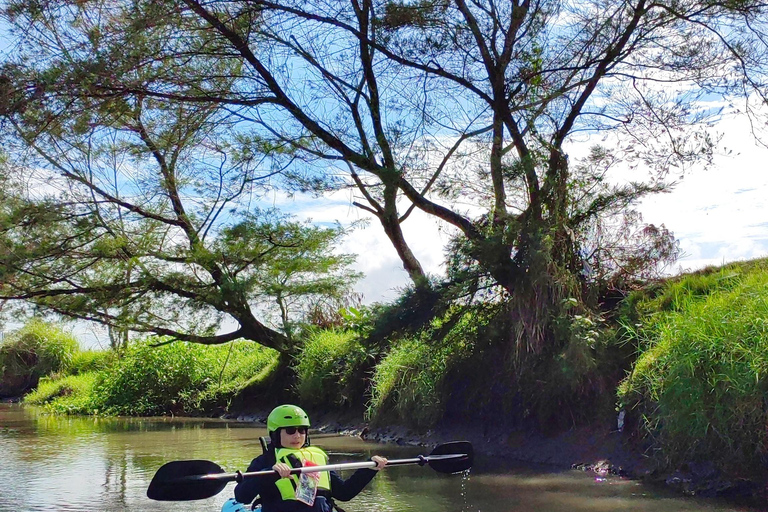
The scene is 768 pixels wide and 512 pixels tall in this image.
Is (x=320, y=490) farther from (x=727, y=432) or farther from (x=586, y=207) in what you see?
(x=586, y=207)

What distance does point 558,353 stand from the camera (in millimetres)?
8828

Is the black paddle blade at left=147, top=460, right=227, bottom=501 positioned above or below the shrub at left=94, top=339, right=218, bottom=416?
below

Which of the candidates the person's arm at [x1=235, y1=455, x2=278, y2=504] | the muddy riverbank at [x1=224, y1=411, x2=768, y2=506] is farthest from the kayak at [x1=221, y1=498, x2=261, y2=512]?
the muddy riverbank at [x1=224, y1=411, x2=768, y2=506]

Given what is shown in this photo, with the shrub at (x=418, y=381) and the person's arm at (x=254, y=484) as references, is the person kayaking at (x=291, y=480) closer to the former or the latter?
the person's arm at (x=254, y=484)

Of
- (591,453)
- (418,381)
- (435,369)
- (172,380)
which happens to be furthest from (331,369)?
(591,453)

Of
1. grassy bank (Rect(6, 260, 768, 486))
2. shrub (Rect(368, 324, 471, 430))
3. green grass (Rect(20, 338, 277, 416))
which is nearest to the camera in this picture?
grassy bank (Rect(6, 260, 768, 486))

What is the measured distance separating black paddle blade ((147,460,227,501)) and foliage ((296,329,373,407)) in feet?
23.5

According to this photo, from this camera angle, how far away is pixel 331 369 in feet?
43.1

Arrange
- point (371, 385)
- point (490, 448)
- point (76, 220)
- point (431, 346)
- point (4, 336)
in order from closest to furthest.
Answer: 1. point (490, 448)
2. point (431, 346)
3. point (371, 385)
4. point (76, 220)
5. point (4, 336)

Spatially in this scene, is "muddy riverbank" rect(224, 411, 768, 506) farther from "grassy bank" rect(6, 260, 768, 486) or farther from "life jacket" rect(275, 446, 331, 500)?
"life jacket" rect(275, 446, 331, 500)

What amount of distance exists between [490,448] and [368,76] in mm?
4998

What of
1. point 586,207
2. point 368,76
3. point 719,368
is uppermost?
point 368,76

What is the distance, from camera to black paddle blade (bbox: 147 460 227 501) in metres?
4.64

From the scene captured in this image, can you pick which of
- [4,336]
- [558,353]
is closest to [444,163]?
[558,353]
